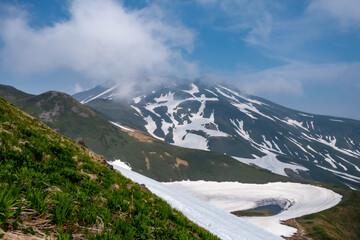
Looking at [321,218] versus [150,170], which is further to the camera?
[150,170]

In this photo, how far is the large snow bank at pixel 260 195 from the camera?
408 feet

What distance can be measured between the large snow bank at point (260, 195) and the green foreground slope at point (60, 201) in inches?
4671

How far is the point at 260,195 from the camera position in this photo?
148 m

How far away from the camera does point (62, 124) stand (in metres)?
171

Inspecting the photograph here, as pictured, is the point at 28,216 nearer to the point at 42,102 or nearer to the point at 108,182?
the point at 108,182

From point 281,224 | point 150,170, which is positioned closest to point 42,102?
point 150,170

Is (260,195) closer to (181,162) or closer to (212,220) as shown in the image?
(181,162)

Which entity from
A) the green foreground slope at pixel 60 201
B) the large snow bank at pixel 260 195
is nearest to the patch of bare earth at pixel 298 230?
the large snow bank at pixel 260 195

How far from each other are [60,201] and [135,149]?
167 m

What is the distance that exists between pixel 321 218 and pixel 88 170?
112m

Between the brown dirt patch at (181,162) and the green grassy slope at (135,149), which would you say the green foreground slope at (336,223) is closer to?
the green grassy slope at (135,149)

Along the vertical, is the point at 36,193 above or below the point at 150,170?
above

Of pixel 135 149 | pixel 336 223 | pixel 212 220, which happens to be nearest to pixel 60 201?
pixel 212 220

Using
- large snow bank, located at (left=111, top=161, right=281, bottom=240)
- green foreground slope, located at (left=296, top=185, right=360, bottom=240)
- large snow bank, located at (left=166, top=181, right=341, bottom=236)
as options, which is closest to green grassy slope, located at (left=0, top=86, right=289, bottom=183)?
large snow bank, located at (left=166, top=181, right=341, bottom=236)
